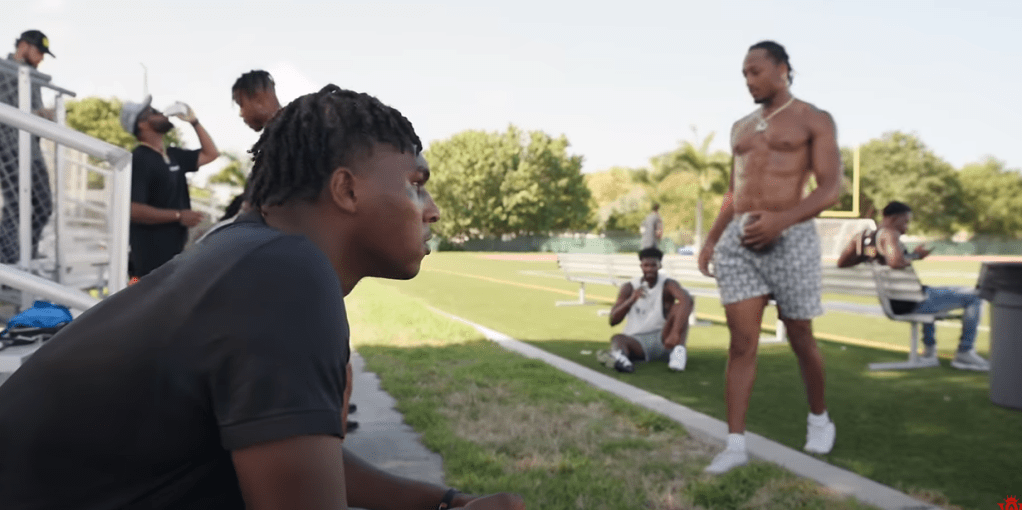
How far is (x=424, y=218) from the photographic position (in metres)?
1.38

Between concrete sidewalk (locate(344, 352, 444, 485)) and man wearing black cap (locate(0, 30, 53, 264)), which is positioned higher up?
man wearing black cap (locate(0, 30, 53, 264))

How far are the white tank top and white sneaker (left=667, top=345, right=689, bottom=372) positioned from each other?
0.36 m

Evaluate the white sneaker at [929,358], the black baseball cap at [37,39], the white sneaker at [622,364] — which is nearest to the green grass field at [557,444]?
the white sneaker at [622,364]

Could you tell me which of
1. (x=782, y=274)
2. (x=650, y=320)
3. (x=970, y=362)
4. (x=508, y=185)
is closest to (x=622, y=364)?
(x=650, y=320)

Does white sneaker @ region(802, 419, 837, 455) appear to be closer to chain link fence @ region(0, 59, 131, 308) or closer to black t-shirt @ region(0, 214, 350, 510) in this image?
chain link fence @ region(0, 59, 131, 308)

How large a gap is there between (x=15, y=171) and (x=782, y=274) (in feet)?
16.2

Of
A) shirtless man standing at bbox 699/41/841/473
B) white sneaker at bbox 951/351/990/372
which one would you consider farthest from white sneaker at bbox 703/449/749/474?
white sneaker at bbox 951/351/990/372

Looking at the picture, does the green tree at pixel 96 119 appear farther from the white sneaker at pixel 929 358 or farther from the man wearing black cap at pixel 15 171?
the white sneaker at pixel 929 358

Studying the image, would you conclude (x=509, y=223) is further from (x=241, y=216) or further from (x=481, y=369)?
(x=241, y=216)

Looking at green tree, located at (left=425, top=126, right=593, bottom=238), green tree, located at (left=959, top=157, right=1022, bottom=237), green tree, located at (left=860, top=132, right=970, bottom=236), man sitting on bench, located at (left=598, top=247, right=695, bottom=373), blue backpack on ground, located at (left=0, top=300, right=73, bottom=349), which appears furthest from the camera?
green tree, located at (left=959, top=157, right=1022, bottom=237)

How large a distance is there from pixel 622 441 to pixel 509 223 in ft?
211

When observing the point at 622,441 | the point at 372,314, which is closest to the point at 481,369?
the point at 622,441

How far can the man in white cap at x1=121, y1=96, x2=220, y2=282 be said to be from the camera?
15.0 feet

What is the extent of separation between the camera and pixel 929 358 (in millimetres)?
7461
